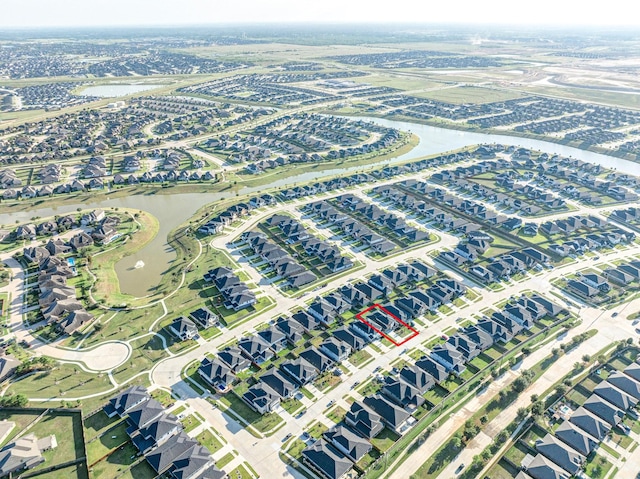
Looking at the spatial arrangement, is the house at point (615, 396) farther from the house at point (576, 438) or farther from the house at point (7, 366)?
the house at point (7, 366)

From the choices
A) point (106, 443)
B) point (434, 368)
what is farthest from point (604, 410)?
point (106, 443)

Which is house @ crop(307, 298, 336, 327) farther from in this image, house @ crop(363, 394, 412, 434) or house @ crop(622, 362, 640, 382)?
house @ crop(622, 362, 640, 382)

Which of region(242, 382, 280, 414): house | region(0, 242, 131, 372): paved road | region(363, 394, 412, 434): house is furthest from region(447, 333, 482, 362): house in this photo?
region(0, 242, 131, 372): paved road

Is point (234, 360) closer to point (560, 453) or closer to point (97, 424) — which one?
point (97, 424)

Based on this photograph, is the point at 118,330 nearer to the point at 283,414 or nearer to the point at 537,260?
the point at 283,414

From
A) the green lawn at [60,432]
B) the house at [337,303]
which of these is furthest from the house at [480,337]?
the green lawn at [60,432]

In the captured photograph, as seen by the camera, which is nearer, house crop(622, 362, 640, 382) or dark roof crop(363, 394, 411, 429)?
dark roof crop(363, 394, 411, 429)
